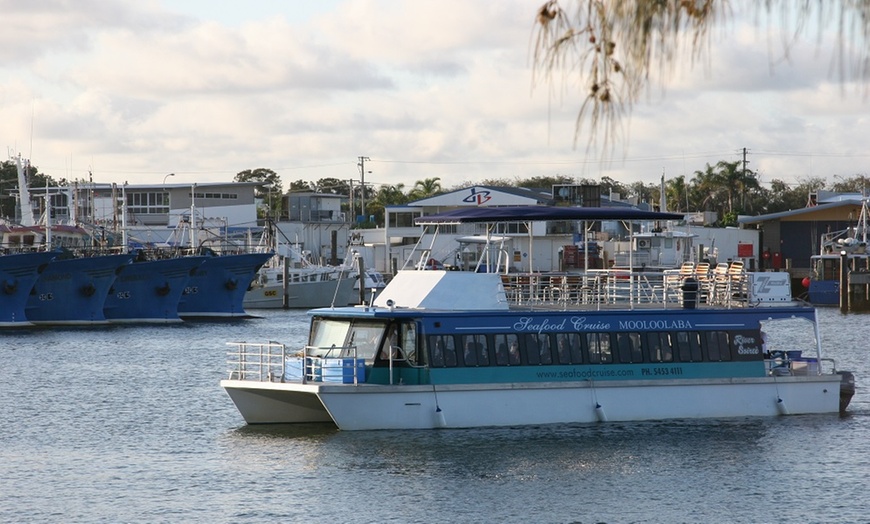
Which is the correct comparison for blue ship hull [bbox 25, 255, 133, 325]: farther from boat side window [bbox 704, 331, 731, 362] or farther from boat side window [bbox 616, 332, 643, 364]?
boat side window [bbox 704, 331, 731, 362]

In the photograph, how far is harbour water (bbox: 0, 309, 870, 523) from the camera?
23.3m

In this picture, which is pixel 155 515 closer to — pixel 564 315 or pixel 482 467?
pixel 482 467

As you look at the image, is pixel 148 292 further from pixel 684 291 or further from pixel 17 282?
pixel 684 291

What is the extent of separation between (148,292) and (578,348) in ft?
168

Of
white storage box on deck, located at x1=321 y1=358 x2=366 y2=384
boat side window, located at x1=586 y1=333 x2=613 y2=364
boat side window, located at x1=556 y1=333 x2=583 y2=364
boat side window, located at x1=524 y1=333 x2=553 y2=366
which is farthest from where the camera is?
boat side window, located at x1=586 y1=333 x2=613 y2=364

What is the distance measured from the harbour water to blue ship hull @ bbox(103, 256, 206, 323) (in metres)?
40.4

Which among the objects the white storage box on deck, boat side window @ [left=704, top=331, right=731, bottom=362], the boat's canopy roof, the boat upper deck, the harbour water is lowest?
the harbour water

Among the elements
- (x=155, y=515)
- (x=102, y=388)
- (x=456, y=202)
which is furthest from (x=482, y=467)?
(x=456, y=202)

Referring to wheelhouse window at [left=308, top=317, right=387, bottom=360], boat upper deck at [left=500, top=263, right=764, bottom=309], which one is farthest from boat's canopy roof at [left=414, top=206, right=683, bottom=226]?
wheelhouse window at [left=308, top=317, right=387, bottom=360]

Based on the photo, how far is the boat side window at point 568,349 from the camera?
29.5 meters

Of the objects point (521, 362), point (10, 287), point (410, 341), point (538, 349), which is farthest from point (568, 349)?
point (10, 287)

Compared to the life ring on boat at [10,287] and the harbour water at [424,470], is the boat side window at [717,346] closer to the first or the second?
the harbour water at [424,470]

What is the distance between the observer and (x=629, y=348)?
98.2ft

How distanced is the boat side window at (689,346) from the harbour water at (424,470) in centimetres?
145
